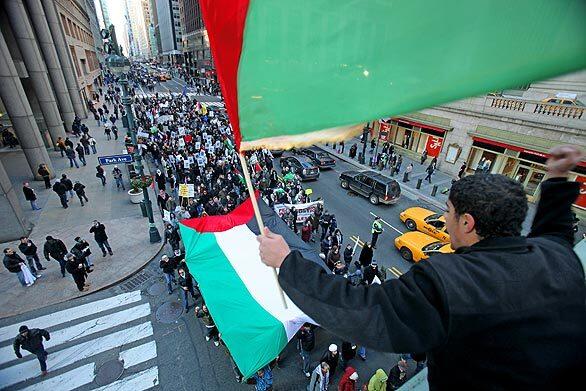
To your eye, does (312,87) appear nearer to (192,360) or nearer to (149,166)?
(192,360)

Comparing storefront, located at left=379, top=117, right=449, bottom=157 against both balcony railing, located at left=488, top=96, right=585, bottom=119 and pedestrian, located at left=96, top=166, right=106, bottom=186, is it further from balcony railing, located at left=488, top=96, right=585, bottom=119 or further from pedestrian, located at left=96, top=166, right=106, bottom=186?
pedestrian, located at left=96, top=166, right=106, bottom=186

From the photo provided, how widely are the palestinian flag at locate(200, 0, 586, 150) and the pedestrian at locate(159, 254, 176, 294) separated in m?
9.33

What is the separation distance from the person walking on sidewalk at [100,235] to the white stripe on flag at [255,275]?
5.58 metres

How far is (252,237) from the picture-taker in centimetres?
850

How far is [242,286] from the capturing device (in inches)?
288

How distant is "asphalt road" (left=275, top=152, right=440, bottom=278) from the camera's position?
1263 cm

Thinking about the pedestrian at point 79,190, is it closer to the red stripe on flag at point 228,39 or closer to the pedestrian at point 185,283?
the pedestrian at point 185,283

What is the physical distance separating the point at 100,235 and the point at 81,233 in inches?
115

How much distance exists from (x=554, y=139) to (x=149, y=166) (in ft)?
83.6

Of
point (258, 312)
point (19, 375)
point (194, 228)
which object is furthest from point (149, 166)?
point (258, 312)

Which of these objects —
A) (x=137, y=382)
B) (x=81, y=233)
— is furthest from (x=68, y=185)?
(x=137, y=382)

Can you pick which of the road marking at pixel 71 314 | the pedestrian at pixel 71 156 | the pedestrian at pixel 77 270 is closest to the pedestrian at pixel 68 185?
the pedestrian at pixel 71 156

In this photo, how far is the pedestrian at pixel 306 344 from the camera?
7.77m

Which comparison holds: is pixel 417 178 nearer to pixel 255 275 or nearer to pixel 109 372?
pixel 255 275
